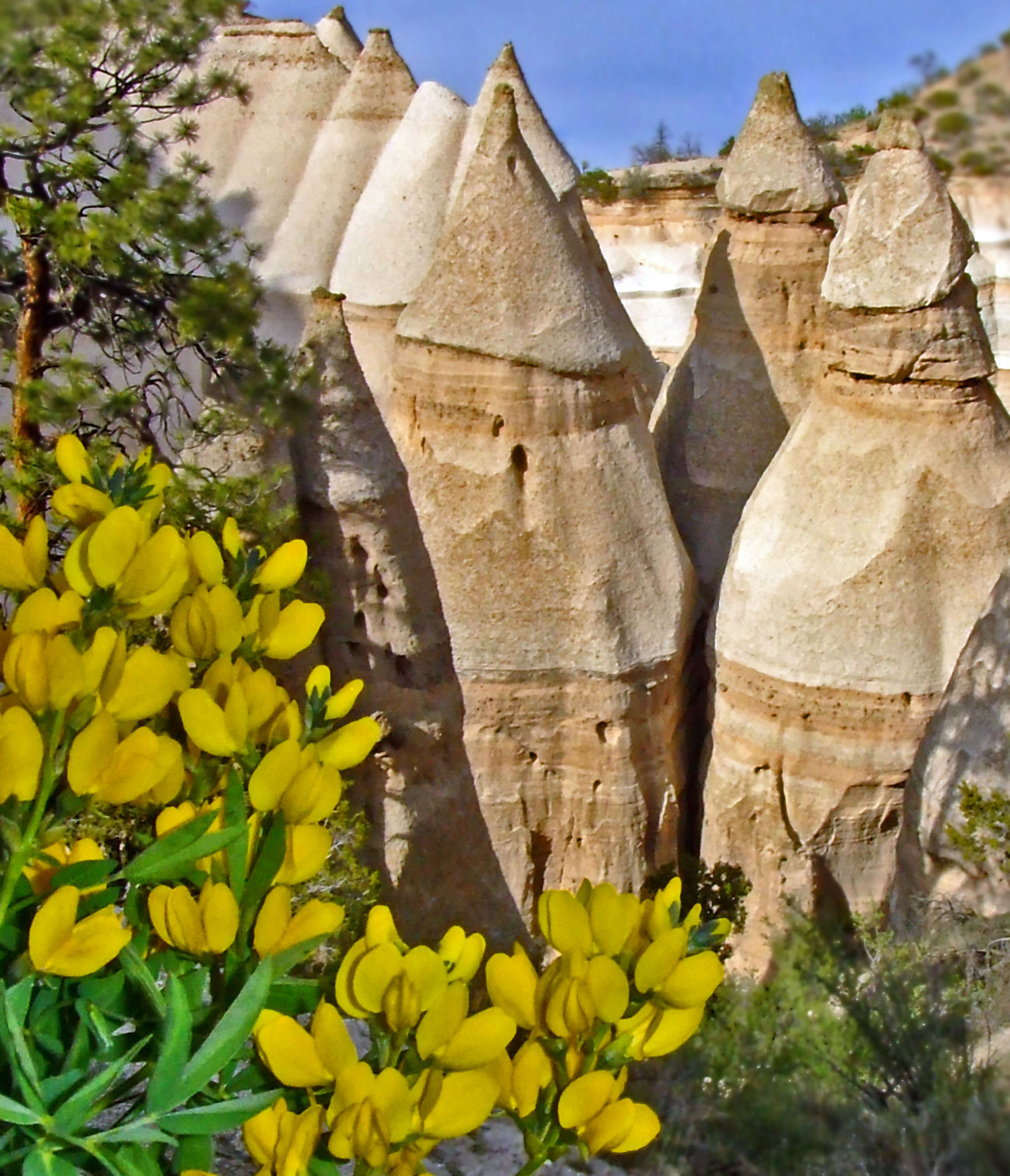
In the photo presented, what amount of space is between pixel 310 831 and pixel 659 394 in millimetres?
6283

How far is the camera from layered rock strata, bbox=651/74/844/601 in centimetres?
667

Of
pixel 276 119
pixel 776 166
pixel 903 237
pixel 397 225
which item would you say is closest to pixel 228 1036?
pixel 903 237

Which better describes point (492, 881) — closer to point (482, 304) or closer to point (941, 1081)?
point (482, 304)

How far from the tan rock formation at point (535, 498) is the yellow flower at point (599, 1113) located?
4200mm

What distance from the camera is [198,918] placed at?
57.8 inches

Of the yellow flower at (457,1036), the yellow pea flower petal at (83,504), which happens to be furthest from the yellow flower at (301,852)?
the yellow pea flower petal at (83,504)

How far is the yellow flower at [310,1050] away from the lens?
141cm

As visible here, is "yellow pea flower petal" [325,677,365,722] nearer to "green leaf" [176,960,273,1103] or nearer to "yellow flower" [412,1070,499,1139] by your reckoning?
"green leaf" [176,960,273,1103]

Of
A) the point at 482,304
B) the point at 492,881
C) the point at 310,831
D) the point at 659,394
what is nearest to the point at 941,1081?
the point at 310,831

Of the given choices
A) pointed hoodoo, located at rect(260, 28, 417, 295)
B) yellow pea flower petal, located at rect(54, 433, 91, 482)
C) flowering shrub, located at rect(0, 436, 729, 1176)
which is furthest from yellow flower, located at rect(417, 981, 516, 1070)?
pointed hoodoo, located at rect(260, 28, 417, 295)

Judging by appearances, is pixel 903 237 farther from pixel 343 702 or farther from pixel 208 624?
pixel 208 624

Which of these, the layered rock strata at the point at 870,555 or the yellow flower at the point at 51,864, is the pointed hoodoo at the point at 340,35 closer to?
the layered rock strata at the point at 870,555

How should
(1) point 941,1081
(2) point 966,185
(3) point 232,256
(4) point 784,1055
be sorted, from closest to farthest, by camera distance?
(1) point 941,1081 < (2) point 966,185 < (4) point 784,1055 < (3) point 232,256

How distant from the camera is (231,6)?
180 inches
